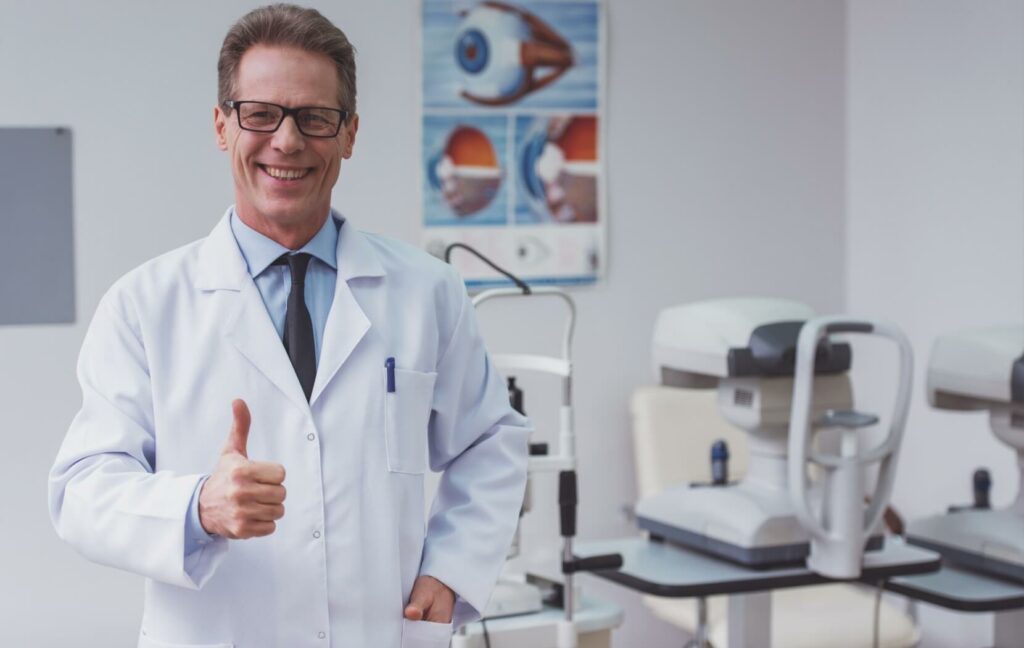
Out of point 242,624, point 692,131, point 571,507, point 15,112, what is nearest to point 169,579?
point 242,624

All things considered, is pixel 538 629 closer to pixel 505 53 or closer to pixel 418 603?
pixel 418 603

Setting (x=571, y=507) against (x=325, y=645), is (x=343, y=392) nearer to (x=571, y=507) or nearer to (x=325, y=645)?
(x=325, y=645)

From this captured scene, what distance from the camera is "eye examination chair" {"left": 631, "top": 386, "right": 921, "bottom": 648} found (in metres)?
2.98

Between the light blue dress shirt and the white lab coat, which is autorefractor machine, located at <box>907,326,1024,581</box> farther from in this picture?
the light blue dress shirt

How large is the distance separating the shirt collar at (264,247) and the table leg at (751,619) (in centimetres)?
136

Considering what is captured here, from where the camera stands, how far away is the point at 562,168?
3.60m

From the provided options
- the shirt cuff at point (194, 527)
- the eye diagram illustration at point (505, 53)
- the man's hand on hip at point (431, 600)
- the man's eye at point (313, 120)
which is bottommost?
the man's hand on hip at point (431, 600)

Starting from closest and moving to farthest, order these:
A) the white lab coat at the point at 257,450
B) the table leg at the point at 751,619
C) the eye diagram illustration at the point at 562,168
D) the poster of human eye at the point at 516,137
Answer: the white lab coat at the point at 257,450 < the table leg at the point at 751,619 < the poster of human eye at the point at 516,137 < the eye diagram illustration at the point at 562,168

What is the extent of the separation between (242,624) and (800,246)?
9.36 feet

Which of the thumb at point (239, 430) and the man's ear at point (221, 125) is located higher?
the man's ear at point (221, 125)

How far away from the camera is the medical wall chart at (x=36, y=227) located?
311 cm

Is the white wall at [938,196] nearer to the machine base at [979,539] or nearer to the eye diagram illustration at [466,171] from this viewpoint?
the machine base at [979,539]

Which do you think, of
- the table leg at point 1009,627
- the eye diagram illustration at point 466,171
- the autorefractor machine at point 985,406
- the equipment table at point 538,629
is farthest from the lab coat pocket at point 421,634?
the eye diagram illustration at point 466,171

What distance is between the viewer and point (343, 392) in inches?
57.2
